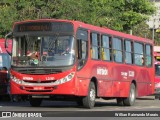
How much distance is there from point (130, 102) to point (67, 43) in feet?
19.6

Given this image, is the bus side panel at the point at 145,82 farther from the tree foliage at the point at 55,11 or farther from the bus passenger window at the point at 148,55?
the tree foliage at the point at 55,11

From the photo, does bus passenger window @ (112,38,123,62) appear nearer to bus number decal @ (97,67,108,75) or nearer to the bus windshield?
bus number decal @ (97,67,108,75)

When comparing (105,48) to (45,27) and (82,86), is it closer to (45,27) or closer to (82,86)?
(82,86)

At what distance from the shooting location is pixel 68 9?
3516 cm

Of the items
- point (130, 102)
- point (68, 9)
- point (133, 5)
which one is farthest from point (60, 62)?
point (133, 5)

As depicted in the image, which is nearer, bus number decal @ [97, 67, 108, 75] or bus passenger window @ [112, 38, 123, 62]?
bus number decal @ [97, 67, 108, 75]

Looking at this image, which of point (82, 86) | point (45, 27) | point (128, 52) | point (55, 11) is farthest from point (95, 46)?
point (55, 11)

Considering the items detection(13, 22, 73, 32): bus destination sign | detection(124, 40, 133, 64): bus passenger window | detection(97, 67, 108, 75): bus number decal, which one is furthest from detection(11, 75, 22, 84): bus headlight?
detection(124, 40, 133, 64): bus passenger window

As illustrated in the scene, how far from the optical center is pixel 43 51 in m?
19.4

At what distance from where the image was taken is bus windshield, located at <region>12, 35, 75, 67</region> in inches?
755

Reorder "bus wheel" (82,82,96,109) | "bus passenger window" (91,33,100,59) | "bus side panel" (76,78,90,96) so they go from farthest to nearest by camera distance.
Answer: "bus passenger window" (91,33,100,59)
"bus wheel" (82,82,96,109)
"bus side panel" (76,78,90,96)

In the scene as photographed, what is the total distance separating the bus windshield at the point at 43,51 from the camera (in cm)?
1917

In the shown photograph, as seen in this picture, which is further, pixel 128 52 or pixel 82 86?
pixel 128 52

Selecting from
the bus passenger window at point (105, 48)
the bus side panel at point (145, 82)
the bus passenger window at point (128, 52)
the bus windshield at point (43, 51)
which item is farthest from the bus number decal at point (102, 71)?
the bus side panel at point (145, 82)
